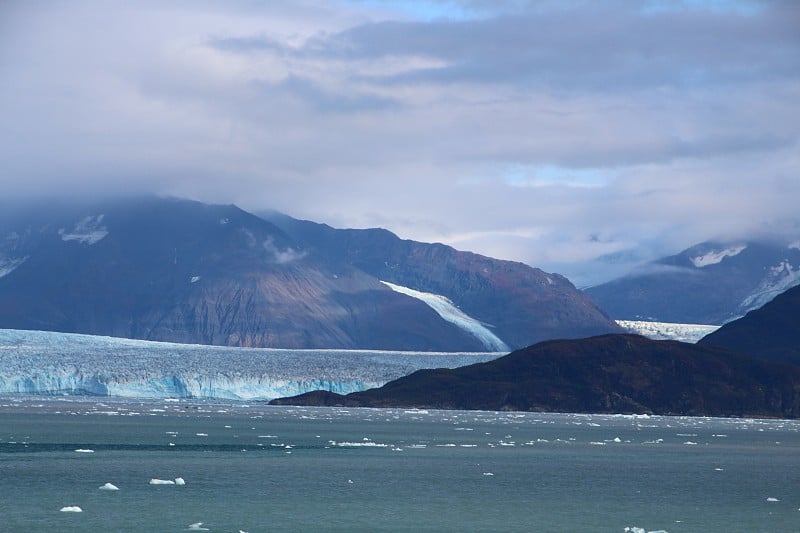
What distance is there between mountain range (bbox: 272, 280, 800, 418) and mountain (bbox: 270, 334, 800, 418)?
0.13m

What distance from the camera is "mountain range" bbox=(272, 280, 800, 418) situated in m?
162

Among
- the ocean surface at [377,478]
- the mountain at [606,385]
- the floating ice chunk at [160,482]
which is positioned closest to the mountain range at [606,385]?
the mountain at [606,385]

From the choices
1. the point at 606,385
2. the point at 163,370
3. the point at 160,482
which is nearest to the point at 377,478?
the point at 160,482

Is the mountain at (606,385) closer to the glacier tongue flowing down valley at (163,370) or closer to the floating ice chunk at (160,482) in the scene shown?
the glacier tongue flowing down valley at (163,370)

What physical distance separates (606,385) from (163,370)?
192 feet

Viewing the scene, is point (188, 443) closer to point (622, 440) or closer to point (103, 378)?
point (622, 440)

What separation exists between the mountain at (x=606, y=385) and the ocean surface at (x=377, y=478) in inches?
2249

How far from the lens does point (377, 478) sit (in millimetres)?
59781

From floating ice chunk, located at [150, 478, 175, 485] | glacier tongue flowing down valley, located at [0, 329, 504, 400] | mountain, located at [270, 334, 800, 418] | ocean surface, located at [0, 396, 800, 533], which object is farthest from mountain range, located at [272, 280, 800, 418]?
floating ice chunk, located at [150, 478, 175, 485]

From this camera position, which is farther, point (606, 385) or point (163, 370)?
point (606, 385)

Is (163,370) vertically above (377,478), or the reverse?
(163,370)

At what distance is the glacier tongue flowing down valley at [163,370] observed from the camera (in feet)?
451

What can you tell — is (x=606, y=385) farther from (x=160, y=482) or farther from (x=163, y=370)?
(x=160, y=482)

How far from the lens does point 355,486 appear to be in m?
56.0
